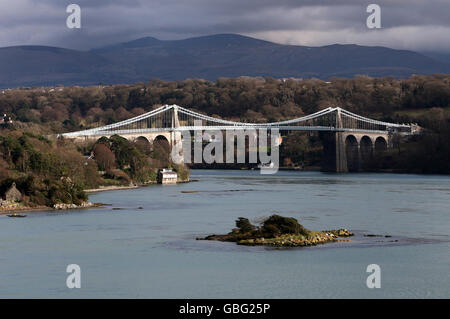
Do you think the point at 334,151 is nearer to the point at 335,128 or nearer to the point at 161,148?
the point at 335,128

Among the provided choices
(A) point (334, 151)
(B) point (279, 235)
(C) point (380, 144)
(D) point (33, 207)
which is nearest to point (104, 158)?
(D) point (33, 207)

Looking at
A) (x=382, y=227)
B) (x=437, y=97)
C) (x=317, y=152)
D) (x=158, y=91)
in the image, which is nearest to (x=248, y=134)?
(x=317, y=152)

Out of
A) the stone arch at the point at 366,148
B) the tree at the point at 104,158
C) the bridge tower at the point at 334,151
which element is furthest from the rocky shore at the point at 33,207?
the stone arch at the point at 366,148

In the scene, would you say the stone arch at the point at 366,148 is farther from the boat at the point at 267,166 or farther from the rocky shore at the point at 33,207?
the rocky shore at the point at 33,207

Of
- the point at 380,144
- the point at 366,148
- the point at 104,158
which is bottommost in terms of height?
the point at 366,148
